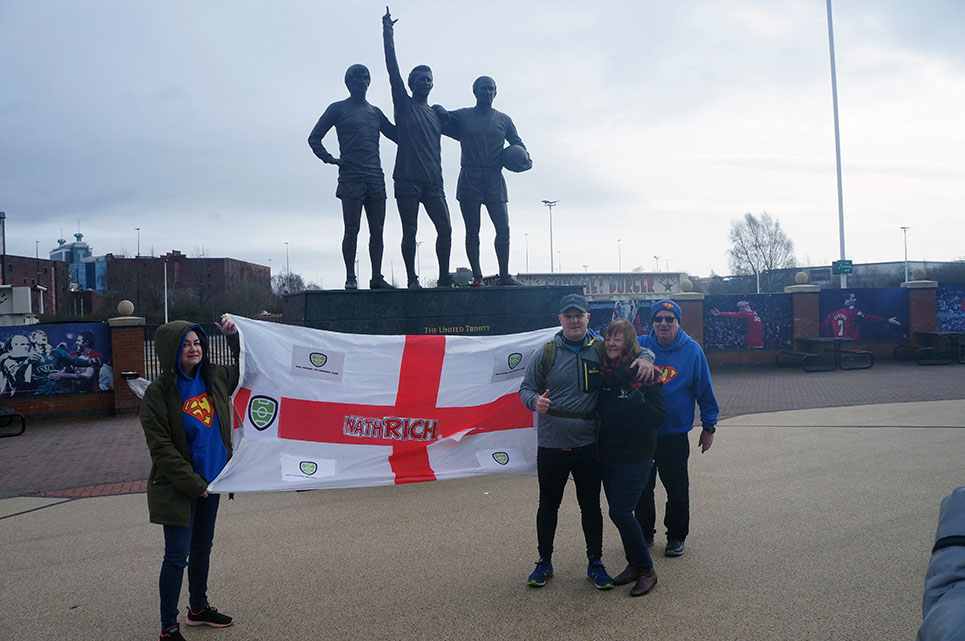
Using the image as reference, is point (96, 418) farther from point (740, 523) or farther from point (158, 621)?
point (740, 523)

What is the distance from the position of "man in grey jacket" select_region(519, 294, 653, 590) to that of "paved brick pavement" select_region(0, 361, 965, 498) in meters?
5.32

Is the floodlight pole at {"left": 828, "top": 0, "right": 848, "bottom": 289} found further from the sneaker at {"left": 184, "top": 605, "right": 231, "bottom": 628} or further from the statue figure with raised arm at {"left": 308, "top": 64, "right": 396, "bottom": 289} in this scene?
the sneaker at {"left": 184, "top": 605, "right": 231, "bottom": 628}

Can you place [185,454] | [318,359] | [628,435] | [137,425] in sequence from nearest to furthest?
1. [185,454]
2. [628,435]
3. [318,359]
4. [137,425]

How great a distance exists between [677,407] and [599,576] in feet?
4.30

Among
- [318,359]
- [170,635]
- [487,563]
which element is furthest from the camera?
[318,359]

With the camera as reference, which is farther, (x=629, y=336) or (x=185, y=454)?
(x=629, y=336)

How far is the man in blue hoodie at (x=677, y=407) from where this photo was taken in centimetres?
488

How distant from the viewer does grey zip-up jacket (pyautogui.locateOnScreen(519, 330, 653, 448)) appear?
14.1 feet

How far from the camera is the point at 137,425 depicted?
1359 centimetres

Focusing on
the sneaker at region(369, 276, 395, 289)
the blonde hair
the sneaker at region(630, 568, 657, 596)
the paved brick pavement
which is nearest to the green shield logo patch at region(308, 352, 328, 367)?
the blonde hair

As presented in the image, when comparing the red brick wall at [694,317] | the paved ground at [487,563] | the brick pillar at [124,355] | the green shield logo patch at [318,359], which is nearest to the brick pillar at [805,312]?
the red brick wall at [694,317]

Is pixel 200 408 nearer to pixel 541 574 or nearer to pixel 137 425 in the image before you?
pixel 541 574

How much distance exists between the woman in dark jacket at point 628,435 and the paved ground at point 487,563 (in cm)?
32

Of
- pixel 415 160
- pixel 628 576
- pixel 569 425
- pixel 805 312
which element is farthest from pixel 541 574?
pixel 805 312
